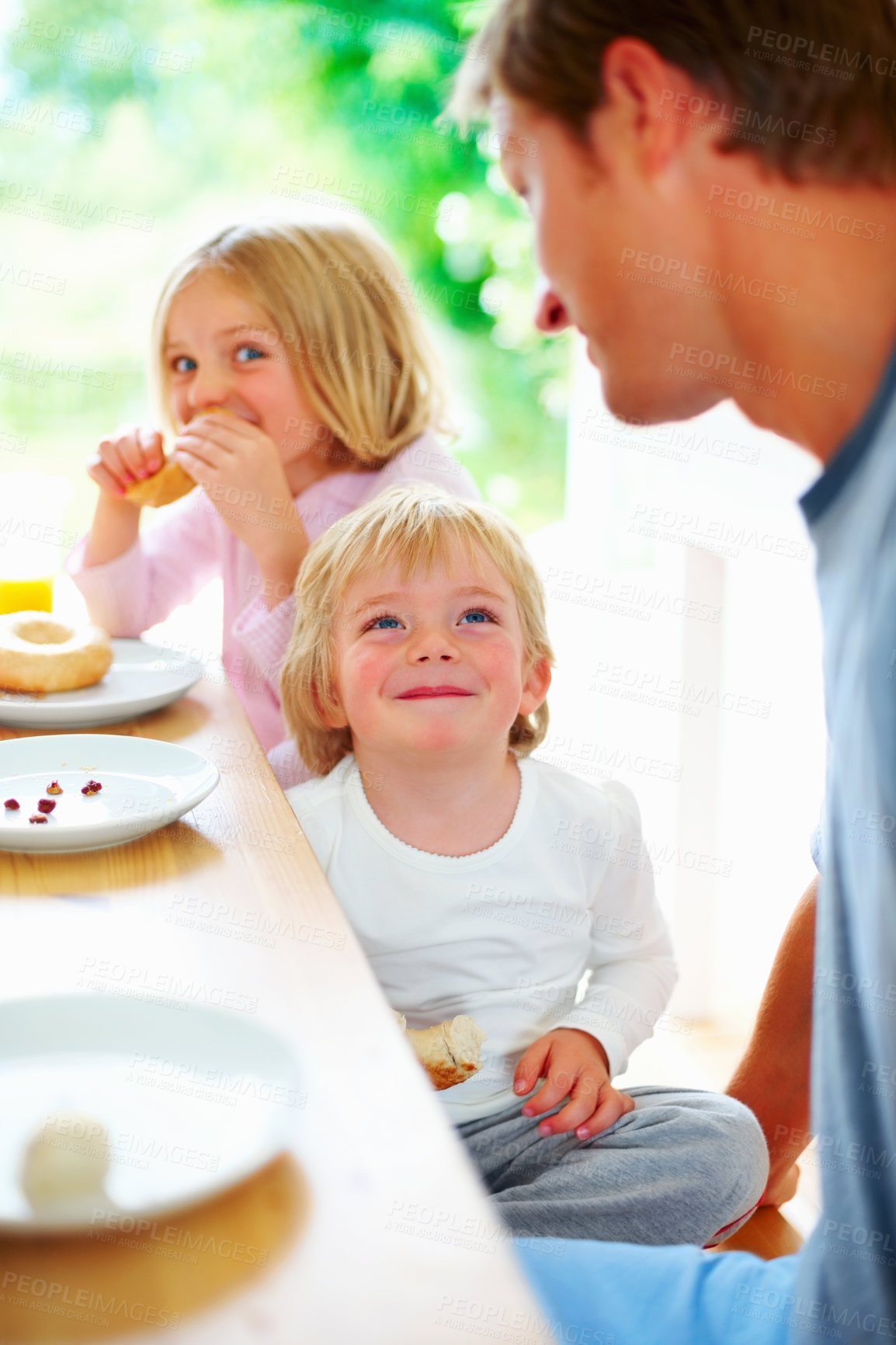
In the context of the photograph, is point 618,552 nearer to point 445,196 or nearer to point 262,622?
point 262,622

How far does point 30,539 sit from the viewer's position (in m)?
1.65

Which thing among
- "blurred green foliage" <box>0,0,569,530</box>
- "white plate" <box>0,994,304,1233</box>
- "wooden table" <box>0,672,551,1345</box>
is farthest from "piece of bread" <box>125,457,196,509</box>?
"blurred green foliage" <box>0,0,569,530</box>

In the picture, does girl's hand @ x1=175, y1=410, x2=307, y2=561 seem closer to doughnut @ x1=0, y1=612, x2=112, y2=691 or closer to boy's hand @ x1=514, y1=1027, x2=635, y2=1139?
doughnut @ x1=0, y1=612, x2=112, y2=691

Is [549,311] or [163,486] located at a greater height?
[549,311]

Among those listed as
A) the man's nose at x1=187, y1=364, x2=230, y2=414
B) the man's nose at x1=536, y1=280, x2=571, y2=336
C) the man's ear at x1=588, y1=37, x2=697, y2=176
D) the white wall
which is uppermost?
the man's ear at x1=588, y1=37, x2=697, y2=176

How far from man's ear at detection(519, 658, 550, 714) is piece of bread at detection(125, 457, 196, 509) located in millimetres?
596

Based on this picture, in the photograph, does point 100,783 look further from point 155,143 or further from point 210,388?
point 155,143

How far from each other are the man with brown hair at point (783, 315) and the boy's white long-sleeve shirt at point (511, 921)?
431 mm

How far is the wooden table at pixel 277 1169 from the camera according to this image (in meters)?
0.47

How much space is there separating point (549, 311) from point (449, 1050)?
623 mm

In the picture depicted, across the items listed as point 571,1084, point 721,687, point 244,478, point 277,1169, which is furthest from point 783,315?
point 721,687

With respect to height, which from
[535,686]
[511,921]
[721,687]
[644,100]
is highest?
[644,100]

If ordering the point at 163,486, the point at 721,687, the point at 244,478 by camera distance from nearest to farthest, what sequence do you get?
the point at 244,478 < the point at 163,486 < the point at 721,687

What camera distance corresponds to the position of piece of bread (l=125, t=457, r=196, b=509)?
5.39 feet
